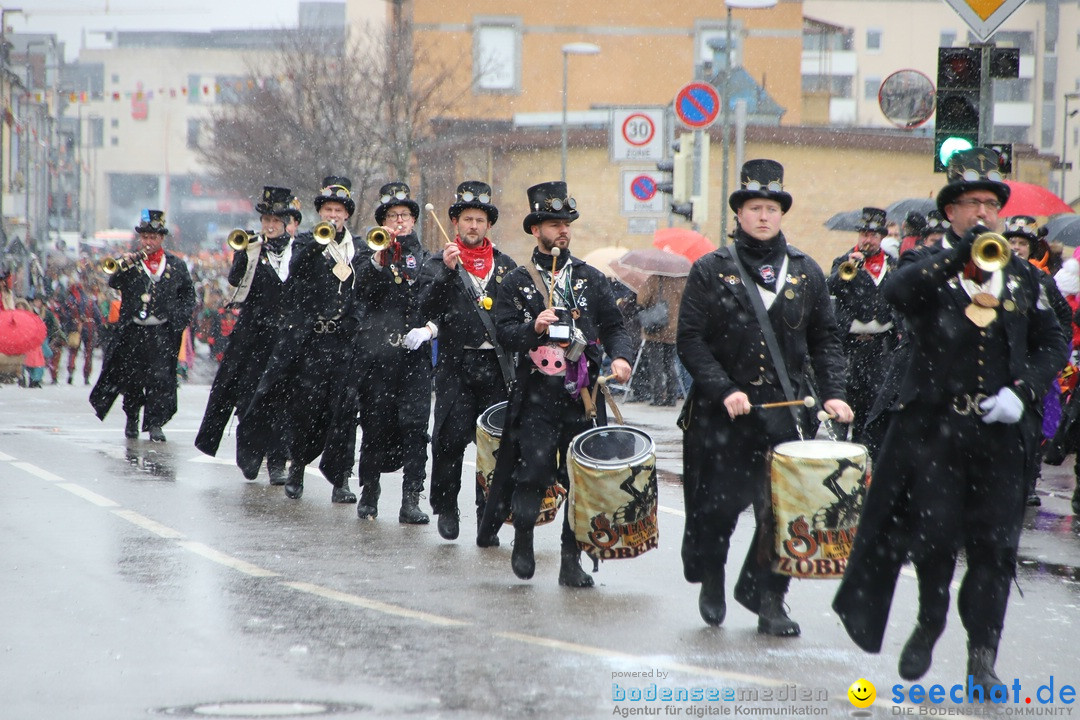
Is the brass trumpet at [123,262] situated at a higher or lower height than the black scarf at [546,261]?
lower

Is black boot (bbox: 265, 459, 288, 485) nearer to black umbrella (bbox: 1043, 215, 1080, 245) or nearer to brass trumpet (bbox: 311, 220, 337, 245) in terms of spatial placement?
brass trumpet (bbox: 311, 220, 337, 245)

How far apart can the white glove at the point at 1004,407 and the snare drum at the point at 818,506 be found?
0.91m

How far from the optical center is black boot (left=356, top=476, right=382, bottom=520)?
11070mm

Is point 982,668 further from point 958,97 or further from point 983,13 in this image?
point 958,97

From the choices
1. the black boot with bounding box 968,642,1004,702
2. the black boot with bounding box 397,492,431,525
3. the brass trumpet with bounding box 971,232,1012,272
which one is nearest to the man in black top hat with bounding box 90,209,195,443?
the black boot with bounding box 397,492,431,525

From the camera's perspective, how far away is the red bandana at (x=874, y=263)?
45.0 feet

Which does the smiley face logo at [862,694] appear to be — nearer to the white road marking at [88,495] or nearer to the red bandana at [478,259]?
the red bandana at [478,259]

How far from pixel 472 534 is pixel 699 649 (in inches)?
142

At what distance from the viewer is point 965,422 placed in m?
6.26

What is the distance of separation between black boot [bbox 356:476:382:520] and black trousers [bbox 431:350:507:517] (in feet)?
3.80

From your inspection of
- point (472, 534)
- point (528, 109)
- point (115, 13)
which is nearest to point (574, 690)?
point (472, 534)

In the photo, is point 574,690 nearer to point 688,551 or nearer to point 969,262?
point 688,551

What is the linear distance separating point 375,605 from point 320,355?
451 centimetres

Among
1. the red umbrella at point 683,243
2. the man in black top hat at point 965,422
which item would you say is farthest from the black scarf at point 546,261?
the red umbrella at point 683,243
